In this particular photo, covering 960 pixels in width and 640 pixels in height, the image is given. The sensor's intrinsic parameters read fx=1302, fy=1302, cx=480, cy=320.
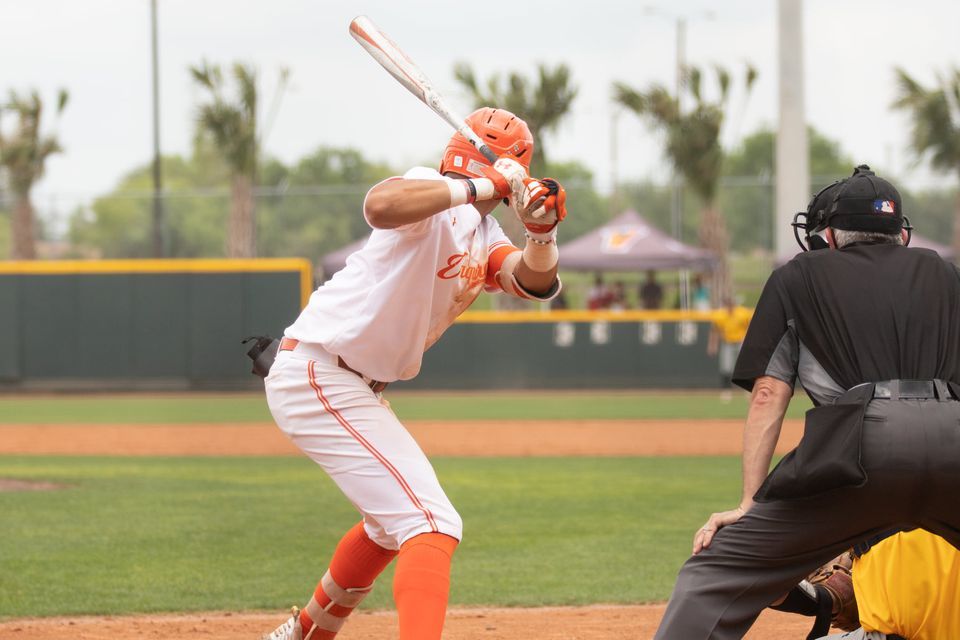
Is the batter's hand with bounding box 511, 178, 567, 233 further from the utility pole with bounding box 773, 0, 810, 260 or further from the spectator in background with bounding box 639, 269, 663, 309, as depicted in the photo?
the spectator in background with bounding box 639, 269, 663, 309

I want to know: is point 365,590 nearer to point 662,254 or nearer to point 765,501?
point 765,501

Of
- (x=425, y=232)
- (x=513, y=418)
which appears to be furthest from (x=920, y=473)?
(x=513, y=418)

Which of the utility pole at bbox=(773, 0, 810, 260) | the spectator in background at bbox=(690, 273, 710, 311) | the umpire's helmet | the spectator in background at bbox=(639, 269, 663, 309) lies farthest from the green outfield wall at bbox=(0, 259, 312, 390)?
the umpire's helmet

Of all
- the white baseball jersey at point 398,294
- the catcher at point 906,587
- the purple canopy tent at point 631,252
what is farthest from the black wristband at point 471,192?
the purple canopy tent at point 631,252

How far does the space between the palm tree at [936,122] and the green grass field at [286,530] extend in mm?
22463

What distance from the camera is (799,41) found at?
25.5 m

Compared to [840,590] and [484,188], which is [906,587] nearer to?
[840,590]

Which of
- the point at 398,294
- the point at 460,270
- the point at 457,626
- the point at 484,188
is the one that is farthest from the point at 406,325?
the point at 457,626

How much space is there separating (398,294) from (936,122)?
106ft

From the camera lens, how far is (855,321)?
3795mm

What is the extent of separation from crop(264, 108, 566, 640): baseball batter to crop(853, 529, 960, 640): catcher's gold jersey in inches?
56.7

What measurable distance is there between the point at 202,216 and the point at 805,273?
3356 centimetres

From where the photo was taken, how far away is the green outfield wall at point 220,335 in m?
25.5

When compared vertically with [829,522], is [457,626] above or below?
below
